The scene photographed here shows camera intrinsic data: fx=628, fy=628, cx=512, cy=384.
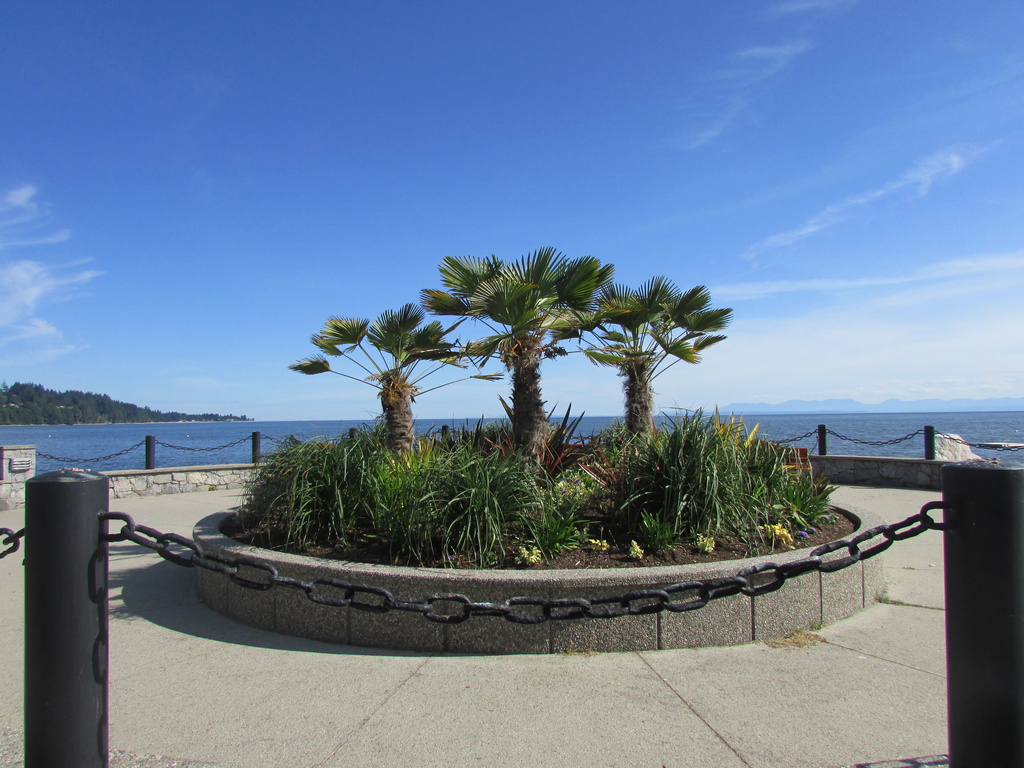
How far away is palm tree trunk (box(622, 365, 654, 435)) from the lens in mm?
9555

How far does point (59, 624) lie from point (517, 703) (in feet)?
6.89

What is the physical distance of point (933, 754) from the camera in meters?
2.67

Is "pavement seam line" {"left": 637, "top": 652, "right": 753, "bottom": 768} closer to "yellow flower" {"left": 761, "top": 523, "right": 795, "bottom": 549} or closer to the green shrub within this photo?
the green shrub

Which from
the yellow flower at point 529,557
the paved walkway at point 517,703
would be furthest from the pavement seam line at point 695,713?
the yellow flower at point 529,557

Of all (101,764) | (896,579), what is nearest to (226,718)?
(101,764)

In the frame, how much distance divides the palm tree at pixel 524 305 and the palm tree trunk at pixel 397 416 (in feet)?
3.95

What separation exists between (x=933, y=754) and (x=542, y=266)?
6.78m

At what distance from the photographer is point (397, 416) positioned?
8016mm

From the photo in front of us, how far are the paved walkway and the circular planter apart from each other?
94 mm

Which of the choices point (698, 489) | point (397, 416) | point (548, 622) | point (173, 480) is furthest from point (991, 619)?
point (173, 480)

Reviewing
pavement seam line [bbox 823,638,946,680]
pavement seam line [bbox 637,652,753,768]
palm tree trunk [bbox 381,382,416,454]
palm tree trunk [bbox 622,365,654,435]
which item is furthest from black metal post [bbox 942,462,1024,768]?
palm tree trunk [bbox 622,365,654,435]

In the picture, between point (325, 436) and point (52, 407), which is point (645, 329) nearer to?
point (325, 436)

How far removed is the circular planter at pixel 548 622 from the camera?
388cm

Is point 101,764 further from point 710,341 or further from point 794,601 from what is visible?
point 710,341
